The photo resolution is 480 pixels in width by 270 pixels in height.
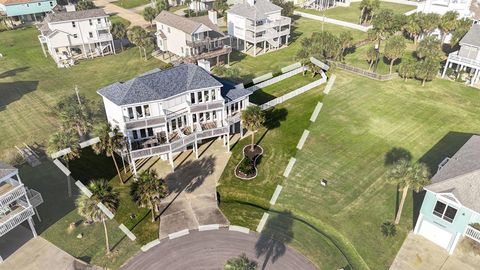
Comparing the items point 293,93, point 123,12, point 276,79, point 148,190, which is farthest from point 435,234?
point 123,12

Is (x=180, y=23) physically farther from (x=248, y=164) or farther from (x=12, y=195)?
(x=12, y=195)

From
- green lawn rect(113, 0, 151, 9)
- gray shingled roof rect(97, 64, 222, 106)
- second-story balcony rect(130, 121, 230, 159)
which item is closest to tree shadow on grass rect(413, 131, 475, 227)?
second-story balcony rect(130, 121, 230, 159)

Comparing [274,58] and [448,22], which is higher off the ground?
[448,22]

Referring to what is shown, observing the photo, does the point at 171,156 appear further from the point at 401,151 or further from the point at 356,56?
the point at 356,56

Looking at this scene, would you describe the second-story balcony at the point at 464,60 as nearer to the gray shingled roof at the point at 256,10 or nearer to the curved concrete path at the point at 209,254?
the gray shingled roof at the point at 256,10

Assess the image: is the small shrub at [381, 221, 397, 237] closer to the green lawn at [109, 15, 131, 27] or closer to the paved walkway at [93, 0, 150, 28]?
the paved walkway at [93, 0, 150, 28]

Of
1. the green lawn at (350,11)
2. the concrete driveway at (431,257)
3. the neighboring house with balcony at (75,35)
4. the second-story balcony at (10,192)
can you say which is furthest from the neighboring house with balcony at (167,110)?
the green lawn at (350,11)
